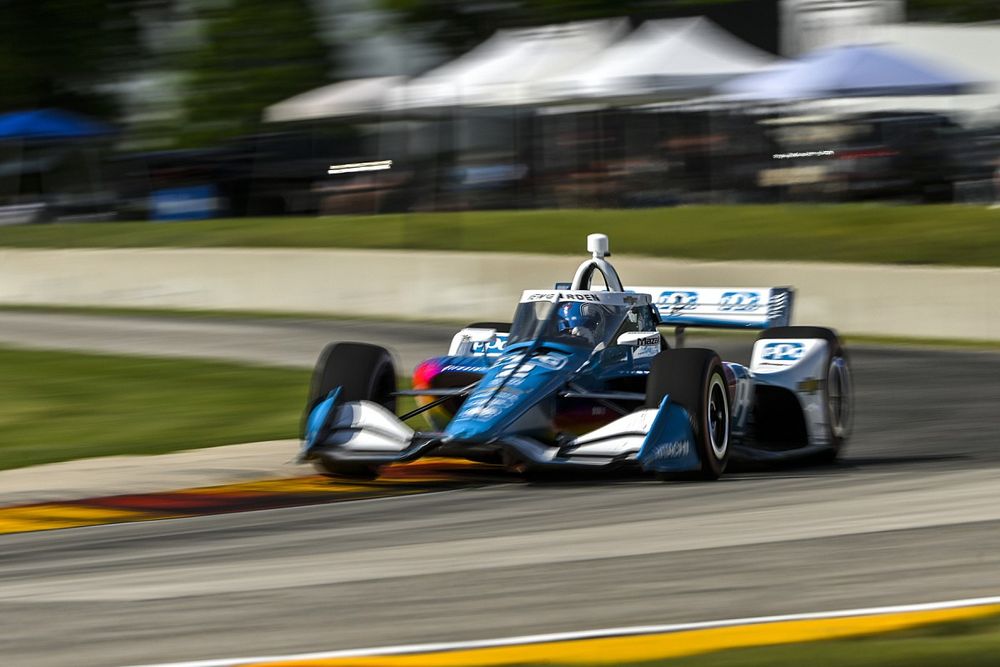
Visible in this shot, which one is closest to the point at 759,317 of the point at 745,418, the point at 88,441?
the point at 745,418

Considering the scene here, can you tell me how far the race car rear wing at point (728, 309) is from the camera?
35.6 ft

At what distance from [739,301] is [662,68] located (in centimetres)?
1441

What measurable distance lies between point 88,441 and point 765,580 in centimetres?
640

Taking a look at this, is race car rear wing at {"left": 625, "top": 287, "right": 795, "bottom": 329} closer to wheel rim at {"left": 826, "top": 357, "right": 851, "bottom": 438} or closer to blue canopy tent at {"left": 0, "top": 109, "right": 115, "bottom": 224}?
wheel rim at {"left": 826, "top": 357, "right": 851, "bottom": 438}

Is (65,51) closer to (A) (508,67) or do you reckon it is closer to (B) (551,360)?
(A) (508,67)

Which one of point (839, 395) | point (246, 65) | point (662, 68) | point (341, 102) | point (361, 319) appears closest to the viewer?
point (839, 395)

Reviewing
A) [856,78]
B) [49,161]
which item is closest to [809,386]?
[856,78]

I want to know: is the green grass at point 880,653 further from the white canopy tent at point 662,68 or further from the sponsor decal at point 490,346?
the white canopy tent at point 662,68

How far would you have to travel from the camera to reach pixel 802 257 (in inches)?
799

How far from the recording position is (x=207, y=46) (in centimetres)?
4050

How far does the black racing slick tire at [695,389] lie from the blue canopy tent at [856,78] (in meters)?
13.9

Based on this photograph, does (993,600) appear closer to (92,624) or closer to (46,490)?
(92,624)

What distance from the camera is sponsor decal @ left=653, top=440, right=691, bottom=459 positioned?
8391 mm

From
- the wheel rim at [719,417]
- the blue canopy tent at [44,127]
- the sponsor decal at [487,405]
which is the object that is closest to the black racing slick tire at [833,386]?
the wheel rim at [719,417]
